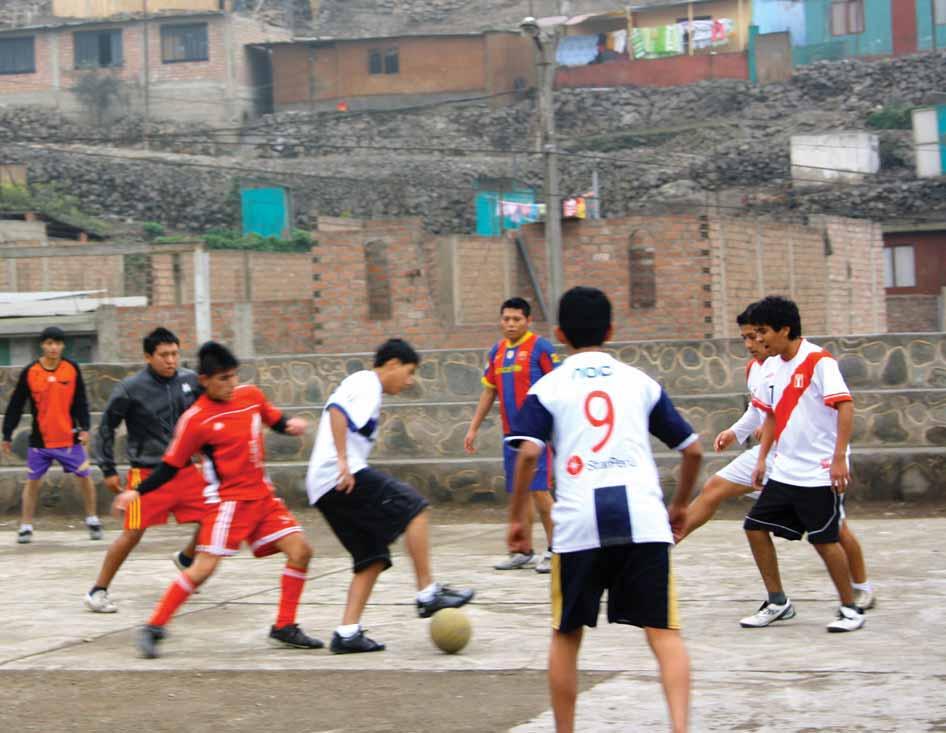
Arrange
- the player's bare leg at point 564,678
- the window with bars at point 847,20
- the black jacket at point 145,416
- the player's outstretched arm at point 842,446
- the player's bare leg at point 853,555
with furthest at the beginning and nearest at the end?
the window with bars at point 847,20 → the black jacket at point 145,416 → the player's bare leg at point 853,555 → the player's outstretched arm at point 842,446 → the player's bare leg at point 564,678

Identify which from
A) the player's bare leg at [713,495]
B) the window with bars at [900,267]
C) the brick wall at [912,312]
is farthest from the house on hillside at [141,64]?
the player's bare leg at [713,495]

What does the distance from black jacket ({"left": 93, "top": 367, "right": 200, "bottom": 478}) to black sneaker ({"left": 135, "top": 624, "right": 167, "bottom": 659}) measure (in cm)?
213

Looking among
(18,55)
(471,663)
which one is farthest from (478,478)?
(18,55)

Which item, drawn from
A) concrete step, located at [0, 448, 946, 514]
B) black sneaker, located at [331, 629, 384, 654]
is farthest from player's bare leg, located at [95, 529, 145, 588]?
concrete step, located at [0, 448, 946, 514]

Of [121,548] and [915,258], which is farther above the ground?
[915,258]

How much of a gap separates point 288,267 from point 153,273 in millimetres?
6675

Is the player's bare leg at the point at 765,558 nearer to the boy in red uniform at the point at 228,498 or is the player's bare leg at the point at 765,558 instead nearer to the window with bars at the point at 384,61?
the boy in red uniform at the point at 228,498

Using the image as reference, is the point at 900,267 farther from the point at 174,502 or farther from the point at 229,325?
the point at 174,502

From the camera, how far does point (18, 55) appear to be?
62.9m

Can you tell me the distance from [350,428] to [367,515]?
45cm

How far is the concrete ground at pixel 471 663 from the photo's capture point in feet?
18.6

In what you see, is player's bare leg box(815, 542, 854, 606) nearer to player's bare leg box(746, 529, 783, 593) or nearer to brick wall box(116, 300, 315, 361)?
player's bare leg box(746, 529, 783, 593)

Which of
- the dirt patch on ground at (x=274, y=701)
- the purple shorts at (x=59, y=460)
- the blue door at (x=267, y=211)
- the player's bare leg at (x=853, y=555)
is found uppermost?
the blue door at (x=267, y=211)

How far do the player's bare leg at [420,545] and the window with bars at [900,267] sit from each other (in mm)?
41979
